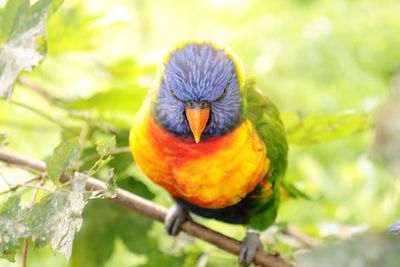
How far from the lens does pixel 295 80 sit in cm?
272

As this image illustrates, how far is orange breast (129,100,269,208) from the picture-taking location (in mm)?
973

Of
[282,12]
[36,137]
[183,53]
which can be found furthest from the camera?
[282,12]

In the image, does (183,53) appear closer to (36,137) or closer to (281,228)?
(281,228)

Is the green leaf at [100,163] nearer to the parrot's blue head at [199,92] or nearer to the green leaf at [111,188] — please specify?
the green leaf at [111,188]

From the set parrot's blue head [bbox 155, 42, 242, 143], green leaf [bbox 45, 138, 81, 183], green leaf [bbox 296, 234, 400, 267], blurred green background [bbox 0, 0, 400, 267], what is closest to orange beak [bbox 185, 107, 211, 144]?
parrot's blue head [bbox 155, 42, 242, 143]

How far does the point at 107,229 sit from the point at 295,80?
1782 mm

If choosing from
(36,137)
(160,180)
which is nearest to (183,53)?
(160,180)

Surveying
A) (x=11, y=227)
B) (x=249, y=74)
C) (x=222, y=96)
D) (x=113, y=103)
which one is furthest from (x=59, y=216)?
(x=249, y=74)

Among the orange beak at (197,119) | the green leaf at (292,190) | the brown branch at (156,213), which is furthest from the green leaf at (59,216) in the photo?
the green leaf at (292,190)

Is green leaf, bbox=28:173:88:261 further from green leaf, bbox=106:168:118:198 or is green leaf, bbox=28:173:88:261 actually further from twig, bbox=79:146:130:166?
twig, bbox=79:146:130:166

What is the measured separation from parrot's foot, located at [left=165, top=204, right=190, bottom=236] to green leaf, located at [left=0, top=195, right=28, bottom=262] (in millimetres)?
438

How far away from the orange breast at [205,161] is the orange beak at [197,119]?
1.8 inches

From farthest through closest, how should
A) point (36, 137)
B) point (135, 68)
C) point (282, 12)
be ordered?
point (282, 12)
point (36, 137)
point (135, 68)

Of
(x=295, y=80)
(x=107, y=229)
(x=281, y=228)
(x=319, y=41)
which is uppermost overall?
(x=319, y=41)
